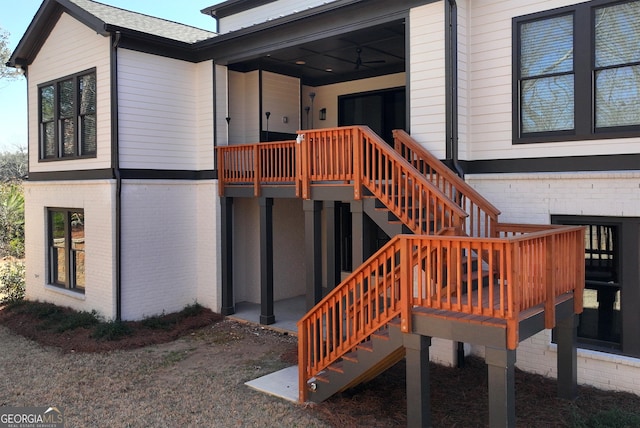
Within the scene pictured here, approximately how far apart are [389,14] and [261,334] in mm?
6326

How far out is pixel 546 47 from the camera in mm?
7852

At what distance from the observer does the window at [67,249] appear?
1215 centimetres

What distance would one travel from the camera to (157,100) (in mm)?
11484

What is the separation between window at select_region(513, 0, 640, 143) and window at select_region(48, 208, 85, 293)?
31.2ft

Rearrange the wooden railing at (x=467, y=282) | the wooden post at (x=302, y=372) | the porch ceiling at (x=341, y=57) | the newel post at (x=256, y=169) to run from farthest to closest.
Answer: the newel post at (x=256, y=169)
the porch ceiling at (x=341, y=57)
the wooden post at (x=302, y=372)
the wooden railing at (x=467, y=282)

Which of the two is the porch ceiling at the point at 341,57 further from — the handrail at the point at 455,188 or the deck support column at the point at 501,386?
the deck support column at the point at 501,386

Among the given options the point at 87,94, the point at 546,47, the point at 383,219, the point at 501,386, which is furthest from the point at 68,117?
the point at 501,386

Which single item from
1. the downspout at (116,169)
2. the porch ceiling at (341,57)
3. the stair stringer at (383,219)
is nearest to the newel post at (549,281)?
the stair stringer at (383,219)

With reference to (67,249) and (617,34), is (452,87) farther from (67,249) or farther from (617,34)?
(67,249)

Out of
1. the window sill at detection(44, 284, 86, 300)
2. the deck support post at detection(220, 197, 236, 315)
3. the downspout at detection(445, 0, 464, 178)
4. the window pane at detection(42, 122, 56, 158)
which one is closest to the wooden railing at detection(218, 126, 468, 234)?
the deck support post at detection(220, 197, 236, 315)

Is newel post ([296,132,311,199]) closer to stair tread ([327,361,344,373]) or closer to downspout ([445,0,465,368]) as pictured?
downspout ([445,0,465,368])

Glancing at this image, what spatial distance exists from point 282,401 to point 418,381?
2138 mm

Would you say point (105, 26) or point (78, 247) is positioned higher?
point (105, 26)

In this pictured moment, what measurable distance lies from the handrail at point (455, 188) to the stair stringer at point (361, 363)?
6.84ft
